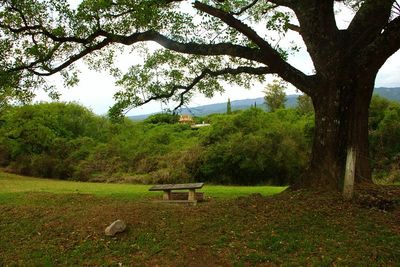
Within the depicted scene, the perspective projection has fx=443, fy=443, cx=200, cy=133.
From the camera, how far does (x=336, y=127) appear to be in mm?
10820

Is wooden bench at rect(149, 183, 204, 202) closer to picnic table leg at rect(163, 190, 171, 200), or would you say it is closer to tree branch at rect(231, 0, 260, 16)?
picnic table leg at rect(163, 190, 171, 200)

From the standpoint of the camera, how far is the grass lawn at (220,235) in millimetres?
7891

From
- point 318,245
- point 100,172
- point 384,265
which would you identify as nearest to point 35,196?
point 318,245

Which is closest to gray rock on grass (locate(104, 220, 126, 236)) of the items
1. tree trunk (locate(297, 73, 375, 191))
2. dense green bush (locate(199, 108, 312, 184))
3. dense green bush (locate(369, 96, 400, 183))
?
tree trunk (locate(297, 73, 375, 191))

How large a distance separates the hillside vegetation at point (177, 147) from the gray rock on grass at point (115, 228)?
14.7 meters

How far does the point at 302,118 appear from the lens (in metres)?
30.5

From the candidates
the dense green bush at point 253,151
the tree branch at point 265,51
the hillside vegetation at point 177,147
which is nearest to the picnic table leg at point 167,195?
the tree branch at point 265,51

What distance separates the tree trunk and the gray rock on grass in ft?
15.5

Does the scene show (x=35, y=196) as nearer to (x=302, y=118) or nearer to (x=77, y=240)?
(x=77, y=240)

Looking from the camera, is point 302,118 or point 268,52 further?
point 302,118

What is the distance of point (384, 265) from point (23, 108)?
30.2m

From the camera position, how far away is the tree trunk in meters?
10.8

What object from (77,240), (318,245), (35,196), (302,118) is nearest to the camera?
(318,245)

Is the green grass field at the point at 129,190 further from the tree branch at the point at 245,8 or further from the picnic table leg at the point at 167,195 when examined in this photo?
the tree branch at the point at 245,8
